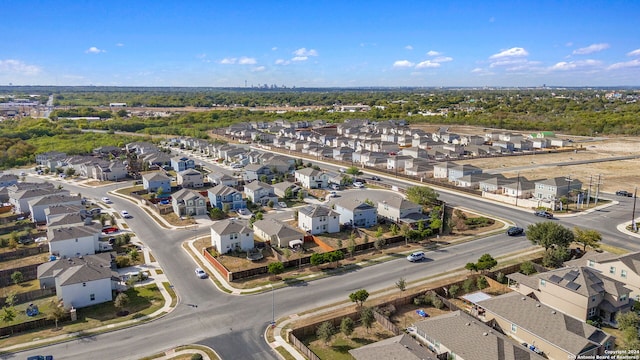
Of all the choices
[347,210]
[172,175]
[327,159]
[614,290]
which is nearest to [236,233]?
[347,210]

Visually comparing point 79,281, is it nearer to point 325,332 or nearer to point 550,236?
point 325,332

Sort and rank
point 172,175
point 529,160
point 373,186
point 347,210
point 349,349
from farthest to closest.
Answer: point 529,160 → point 172,175 → point 373,186 → point 347,210 → point 349,349

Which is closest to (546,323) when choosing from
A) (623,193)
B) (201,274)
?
(201,274)

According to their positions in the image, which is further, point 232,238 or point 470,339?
point 232,238

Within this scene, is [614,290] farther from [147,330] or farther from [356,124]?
[356,124]

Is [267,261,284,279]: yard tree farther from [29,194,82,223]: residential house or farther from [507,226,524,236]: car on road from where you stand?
[29,194,82,223]: residential house

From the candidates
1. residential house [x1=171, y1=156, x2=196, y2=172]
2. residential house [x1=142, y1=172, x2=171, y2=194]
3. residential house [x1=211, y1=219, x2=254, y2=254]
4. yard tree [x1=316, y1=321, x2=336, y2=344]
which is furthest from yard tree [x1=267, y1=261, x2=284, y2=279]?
residential house [x1=171, y1=156, x2=196, y2=172]

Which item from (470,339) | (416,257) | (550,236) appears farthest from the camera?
(416,257)
